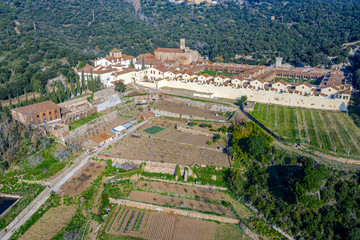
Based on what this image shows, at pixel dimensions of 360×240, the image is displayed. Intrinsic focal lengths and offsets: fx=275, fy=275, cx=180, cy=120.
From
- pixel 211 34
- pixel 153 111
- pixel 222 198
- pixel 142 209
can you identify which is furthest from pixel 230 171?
pixel 211 34

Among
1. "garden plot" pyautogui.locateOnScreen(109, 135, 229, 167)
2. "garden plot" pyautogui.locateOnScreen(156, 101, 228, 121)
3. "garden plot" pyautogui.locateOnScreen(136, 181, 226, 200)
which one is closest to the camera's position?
"garden plot" pyautogui.locateOnScreen(136, 181, 226, 200)

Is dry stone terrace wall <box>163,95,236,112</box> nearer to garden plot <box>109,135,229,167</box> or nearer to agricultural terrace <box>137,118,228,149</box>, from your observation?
agricultural terrace <box>137,118,228,149</box>

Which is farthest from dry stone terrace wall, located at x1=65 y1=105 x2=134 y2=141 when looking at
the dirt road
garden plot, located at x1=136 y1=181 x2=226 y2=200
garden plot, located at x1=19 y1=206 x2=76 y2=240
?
garden plot, located at x1=136 y1=181 x2=226 y2=200

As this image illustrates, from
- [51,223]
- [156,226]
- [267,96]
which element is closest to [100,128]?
[51,223]

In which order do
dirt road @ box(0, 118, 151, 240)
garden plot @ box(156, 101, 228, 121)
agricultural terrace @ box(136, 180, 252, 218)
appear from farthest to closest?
garden plot @ box(156, 101, 228, 121), agricultural terrace @ box(136, 180, 252, 218), dirt road @ box(0, 118, 151, 240)

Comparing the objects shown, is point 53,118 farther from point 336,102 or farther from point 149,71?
point 336,102

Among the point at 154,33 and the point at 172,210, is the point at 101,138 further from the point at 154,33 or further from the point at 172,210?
the point at 154,33
